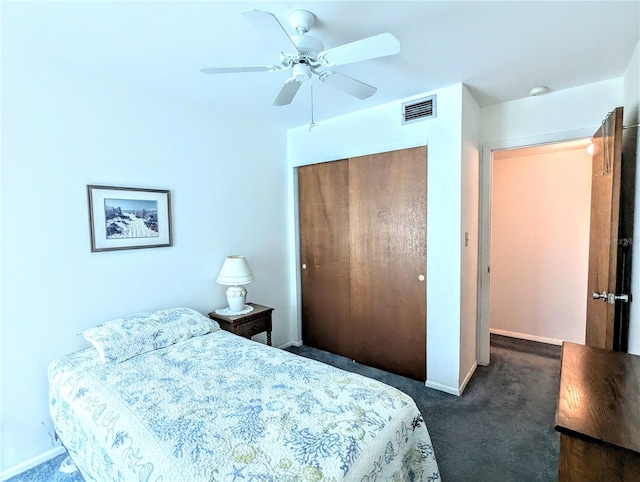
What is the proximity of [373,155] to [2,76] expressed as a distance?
253 cm

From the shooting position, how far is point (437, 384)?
268 cm

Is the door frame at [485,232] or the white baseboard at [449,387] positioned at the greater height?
the door frame at [485,232]

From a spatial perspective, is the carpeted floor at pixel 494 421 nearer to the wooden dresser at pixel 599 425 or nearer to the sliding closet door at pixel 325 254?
the sliding closet door at pixel 325 254

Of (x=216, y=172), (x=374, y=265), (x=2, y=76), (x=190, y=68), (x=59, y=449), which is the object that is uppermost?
(x=190, y=68)

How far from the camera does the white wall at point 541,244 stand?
3.46 meters

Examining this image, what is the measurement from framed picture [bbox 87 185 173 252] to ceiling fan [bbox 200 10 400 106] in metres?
1.18

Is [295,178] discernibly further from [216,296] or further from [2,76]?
[2,76]

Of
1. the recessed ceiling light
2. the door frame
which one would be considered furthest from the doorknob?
the recessed ceiling light

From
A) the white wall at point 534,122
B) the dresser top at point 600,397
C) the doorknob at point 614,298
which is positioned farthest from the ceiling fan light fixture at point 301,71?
the doorknob at point 614,298

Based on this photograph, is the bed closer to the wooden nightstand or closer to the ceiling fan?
the wooden nightstand

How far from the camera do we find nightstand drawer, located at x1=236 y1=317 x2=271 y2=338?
8.82 ft

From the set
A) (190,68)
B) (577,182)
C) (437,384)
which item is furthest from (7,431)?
(577,182)

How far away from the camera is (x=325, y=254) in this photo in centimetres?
339

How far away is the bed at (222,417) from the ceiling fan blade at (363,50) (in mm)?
1564
